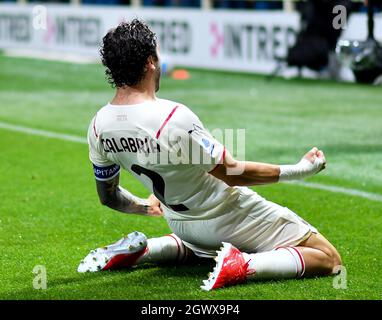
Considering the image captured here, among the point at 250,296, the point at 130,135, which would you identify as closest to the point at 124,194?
the point at 130,135

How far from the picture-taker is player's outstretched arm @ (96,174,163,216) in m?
5.50

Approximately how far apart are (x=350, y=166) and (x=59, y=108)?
5.38m

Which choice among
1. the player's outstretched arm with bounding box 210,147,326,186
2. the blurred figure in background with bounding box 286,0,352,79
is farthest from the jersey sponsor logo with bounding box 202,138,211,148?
the blurred figure in background with bounding box 286,0,352,79

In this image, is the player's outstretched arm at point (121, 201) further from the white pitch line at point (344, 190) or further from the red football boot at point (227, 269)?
the white pitch line at point (344, 190)

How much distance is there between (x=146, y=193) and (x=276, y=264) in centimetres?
298

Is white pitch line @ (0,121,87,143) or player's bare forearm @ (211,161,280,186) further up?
player's bare forearm @ (211,161,280,186)

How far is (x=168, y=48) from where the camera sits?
1983 cm

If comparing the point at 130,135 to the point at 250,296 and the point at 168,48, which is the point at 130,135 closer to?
the point at 250,296

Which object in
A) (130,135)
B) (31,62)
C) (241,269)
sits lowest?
(31,62)

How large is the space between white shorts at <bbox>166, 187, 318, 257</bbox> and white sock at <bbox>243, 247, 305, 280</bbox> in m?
0.10

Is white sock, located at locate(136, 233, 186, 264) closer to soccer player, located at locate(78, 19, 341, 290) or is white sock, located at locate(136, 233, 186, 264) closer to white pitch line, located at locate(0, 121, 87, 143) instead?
soccer player, located at locate(78, 19, 341, 290)

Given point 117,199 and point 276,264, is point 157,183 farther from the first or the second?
point 276,264

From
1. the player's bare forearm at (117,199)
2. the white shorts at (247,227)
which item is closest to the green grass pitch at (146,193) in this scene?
the white shorts at (247,227)

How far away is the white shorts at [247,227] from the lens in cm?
536
